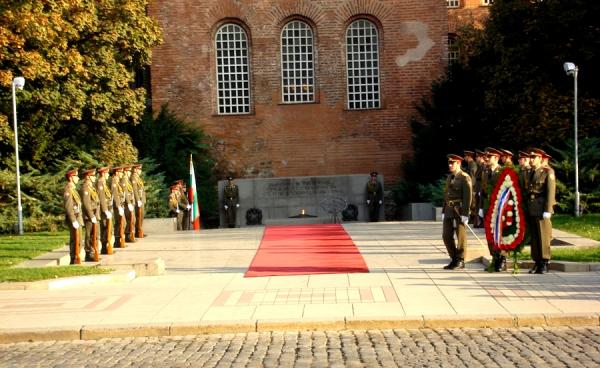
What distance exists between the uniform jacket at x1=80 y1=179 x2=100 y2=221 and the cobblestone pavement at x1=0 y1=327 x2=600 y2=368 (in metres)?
9.25

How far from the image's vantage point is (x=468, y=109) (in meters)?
38.8

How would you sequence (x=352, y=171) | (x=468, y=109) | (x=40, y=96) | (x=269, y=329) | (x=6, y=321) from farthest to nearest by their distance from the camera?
(x=352, y=171), (x=468, y=109), (x=40, y=96), (x=6, y=321), (x=269, y=329)

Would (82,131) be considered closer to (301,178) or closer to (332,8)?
(301,178)

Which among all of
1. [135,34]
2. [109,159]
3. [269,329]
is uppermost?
[135,34]

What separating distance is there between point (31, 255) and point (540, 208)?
35.4ft

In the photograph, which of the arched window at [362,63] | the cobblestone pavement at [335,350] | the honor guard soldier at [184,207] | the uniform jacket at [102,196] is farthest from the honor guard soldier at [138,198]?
the arched window at [362,63]

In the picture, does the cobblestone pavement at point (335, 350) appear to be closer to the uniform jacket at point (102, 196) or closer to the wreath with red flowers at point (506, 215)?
the wreath with red flowers at point (506, 215)

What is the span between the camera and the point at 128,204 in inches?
1029

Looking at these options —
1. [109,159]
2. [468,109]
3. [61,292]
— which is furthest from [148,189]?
[61,292]

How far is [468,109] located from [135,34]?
12415 millimetres

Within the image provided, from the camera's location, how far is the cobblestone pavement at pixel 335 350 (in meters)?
10.1

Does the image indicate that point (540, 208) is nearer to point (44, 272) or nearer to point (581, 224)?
point (44, 272)

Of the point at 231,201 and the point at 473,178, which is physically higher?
the point at 473,178

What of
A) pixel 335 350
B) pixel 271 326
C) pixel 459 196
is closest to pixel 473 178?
pixel 459 196
